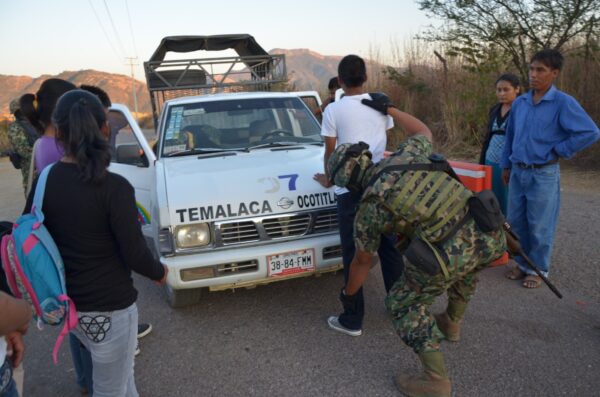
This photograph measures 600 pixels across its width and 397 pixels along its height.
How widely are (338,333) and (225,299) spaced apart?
1.21m

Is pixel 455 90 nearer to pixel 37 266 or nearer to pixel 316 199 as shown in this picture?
pixel 316 199

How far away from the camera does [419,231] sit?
238 cm

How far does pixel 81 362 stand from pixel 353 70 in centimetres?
256

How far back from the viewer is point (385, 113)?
311 centimetres

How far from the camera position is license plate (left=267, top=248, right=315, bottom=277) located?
11.1ft

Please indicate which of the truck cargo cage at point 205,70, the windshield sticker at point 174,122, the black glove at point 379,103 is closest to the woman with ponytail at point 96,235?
the black glove at point 379,103

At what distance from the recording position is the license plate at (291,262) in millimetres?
3379

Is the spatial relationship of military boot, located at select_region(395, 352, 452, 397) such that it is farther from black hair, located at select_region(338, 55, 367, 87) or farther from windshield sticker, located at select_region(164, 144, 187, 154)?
windshield sticker, located at select_region(164, 144, 187, 154)

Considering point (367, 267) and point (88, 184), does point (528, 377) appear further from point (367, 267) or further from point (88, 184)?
point (88, 184)

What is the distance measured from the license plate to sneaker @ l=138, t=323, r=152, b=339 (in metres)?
1.09

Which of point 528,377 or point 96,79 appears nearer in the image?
point 528,377

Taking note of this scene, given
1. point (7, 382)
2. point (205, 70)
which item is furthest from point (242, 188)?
point (205, 70)

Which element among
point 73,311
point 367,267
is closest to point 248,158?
point 367,267

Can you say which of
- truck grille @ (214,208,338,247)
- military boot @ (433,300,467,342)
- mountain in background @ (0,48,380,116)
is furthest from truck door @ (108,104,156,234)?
mountain in background @ (0,48,380,116)
